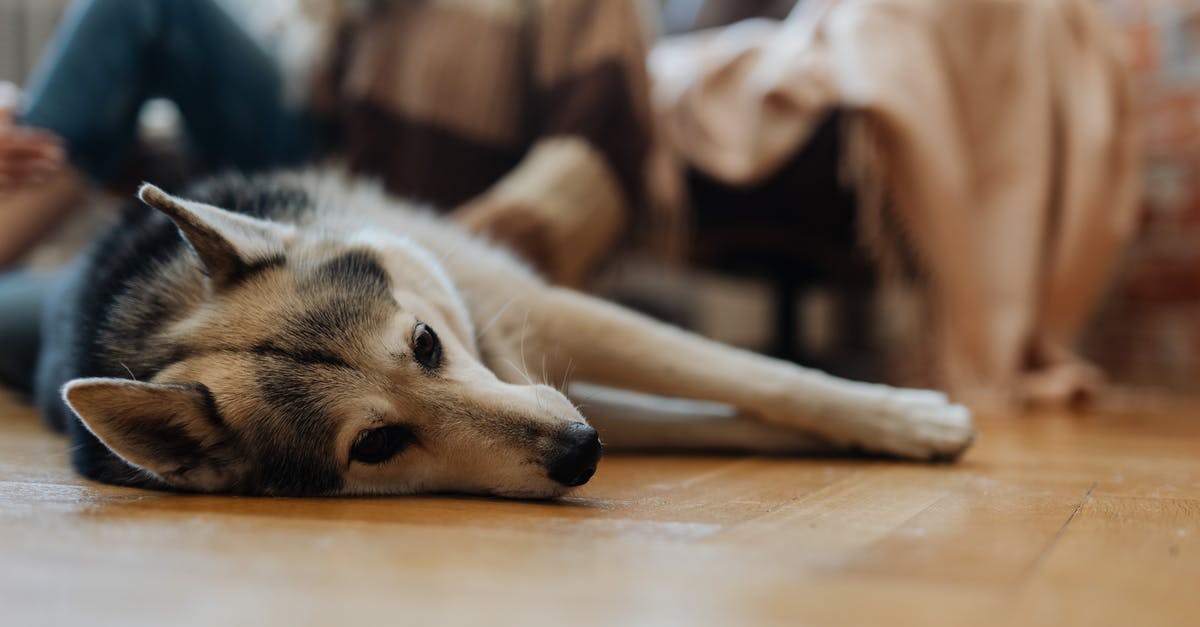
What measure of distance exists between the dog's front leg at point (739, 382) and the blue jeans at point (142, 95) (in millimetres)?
1283

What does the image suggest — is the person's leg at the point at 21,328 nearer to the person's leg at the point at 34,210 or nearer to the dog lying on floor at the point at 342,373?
the person's leg at the point at 34,210

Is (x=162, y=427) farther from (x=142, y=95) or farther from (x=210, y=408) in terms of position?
(x=142, y=95)

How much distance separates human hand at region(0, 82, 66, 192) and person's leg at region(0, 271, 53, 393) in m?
0.25

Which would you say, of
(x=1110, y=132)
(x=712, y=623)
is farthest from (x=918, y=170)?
(x=712, y=623)

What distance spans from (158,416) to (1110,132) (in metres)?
2.43

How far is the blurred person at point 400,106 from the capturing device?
2246mm

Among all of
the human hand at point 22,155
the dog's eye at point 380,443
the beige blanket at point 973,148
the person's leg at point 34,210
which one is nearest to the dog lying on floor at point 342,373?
the dog's eye at point 380,443

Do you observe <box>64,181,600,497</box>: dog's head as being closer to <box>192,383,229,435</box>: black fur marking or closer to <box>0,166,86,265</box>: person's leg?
<box>192,383,229,435</box>: black fur marking

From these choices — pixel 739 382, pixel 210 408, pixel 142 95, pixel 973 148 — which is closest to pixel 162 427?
pixel 210 408

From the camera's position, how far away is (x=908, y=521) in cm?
101

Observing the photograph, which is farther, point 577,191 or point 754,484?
point 577,191

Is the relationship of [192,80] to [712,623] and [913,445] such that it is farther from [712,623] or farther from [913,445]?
[712,623]

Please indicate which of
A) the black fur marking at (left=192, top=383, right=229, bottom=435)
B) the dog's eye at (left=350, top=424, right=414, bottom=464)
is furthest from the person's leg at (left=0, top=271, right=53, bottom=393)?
the dog's eye at (left=350, top=424, right=414, bottom=464)

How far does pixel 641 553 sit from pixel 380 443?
429 mm
